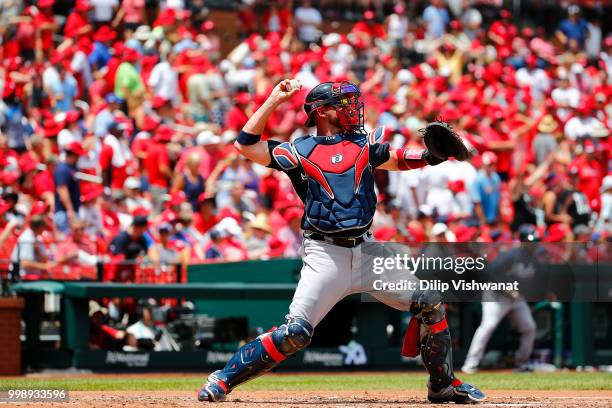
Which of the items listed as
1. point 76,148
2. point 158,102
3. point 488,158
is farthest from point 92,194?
point 488,158

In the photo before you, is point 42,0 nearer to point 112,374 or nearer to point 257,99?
point 257,99

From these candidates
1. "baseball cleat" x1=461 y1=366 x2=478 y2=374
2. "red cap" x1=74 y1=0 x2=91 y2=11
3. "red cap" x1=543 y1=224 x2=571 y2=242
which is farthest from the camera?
"red cap" x1=74 y1=0 x2=91 y2=11

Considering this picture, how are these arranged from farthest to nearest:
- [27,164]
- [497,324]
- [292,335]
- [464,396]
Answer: [27,164] < [497,324] < [464,396] < [292,335]

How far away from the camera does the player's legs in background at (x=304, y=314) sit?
7.70m

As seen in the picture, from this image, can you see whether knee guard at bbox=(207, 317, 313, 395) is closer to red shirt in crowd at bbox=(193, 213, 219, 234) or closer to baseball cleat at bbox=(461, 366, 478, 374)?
baseball cleat at bbox=(461, 366, 478, 374)

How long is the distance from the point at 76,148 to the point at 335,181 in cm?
777

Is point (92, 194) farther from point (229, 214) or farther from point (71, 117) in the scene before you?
point (71, 117)

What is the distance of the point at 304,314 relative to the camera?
304 inches

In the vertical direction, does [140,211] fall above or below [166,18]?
below

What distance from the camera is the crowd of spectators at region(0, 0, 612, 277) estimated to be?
1452 cm

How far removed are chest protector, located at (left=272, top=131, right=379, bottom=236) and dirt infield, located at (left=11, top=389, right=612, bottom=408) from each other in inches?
44.1

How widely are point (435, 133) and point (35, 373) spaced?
6082 millimetres

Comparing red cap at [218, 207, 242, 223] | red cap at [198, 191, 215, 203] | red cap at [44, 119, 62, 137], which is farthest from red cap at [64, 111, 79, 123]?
red cap at [218, 207, 242, 223]

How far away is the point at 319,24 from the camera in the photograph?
21.8 m
